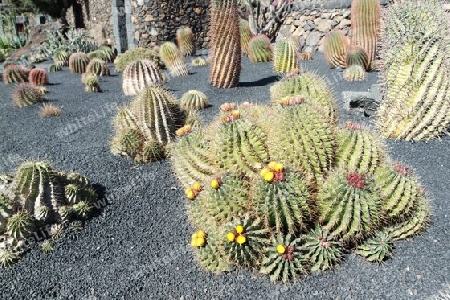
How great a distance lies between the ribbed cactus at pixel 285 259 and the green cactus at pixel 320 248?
1.9 inches

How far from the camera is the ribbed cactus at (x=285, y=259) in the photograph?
237 cm

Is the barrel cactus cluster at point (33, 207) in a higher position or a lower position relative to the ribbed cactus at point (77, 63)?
higher

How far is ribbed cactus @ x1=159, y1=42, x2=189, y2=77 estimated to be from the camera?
9.11m

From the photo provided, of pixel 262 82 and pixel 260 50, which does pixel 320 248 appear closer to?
pixel 262 82

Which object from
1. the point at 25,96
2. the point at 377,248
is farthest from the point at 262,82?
the point at 377,248

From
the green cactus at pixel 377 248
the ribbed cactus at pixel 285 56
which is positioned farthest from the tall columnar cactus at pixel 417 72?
the ribbed cactus at pixel 285 56

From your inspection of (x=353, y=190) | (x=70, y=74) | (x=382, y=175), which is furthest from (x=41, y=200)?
(x=70, y=74)

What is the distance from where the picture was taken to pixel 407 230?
8.66 feet

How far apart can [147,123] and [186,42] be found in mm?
9118

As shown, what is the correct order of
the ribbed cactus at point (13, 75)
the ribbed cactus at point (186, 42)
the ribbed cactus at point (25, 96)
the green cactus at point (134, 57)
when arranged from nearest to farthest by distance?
the ribbed cactus at point (25, 96) < the ribbed cactus at point (13, 75) < the green cactus at point (134, 57) < the ribbed cactus at point (186, 42)

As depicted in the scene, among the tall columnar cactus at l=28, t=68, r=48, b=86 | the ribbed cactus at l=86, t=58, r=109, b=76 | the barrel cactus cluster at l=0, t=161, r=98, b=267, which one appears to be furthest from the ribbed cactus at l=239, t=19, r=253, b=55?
the barrel cactus cluster at l=0, t=161, r=98, b=267

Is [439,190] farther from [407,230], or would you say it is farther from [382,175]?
[382,175]

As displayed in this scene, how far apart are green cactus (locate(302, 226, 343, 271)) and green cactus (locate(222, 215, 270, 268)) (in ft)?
0.89

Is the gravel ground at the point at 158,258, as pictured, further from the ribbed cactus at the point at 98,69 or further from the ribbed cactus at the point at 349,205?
the ribbed cactus at the point at 98,69
